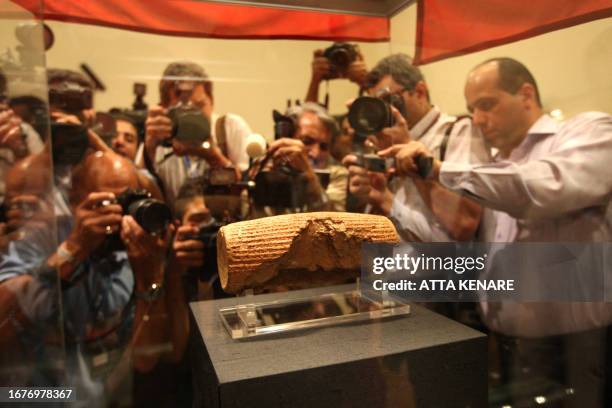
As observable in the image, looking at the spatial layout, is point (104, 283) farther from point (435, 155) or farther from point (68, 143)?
point (435, 155)

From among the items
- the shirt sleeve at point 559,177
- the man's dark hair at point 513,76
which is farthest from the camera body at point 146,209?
the man's dark hair at point 513,76

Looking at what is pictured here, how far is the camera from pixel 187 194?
1371mm

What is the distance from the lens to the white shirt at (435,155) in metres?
1.31

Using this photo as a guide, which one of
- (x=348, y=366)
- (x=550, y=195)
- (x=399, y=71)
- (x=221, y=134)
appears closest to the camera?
(x=348, y=366)

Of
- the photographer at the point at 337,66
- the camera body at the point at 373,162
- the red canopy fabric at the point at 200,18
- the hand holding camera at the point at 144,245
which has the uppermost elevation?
the red canopy fabric at the point at 200,18

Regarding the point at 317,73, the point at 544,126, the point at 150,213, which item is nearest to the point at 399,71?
the point at 317,73

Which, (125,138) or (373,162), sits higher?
(125,138)

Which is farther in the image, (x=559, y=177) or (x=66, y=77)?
(x=66, y=77)

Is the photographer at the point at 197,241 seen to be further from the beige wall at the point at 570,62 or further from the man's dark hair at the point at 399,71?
the beige wall at the point at 570,62

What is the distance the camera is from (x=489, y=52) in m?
1.29

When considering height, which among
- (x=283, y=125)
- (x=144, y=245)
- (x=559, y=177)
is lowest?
(x=144, y=245)

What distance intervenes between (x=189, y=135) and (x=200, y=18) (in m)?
0.43

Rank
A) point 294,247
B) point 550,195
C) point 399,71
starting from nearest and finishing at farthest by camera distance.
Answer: point 294,247 < point 550,195 < point 399,71

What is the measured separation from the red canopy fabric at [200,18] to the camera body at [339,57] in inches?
3.5
